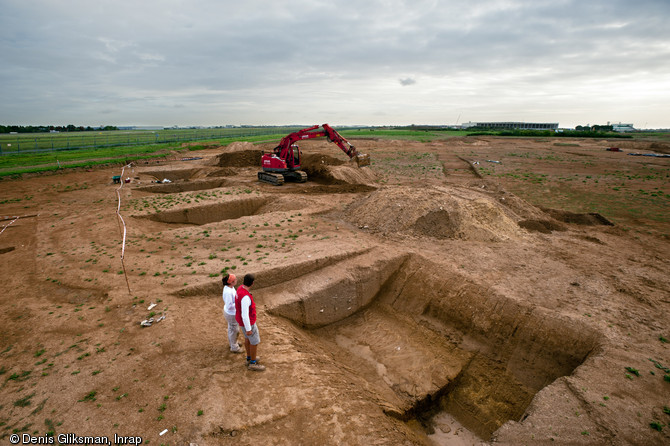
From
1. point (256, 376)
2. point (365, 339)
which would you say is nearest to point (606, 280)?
point (365, 339)

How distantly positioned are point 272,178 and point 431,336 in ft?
61.1

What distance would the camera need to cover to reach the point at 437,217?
14.9 meters

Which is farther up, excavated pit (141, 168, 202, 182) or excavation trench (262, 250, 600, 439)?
excavated pit (141, 168, 202, 182)

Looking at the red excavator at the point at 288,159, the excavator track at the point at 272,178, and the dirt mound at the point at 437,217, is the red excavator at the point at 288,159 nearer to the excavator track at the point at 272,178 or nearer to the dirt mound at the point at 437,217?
the excavator track at the point at 272,178

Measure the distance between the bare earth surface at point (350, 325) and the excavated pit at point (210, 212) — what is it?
216mm

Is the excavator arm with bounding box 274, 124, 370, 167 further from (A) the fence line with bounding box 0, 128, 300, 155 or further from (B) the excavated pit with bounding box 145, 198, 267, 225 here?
(A) the fence line with bounding box 0, 128, 300, 155

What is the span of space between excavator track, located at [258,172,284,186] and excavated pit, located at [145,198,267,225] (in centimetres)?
410

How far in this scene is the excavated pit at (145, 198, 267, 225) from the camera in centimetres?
1797

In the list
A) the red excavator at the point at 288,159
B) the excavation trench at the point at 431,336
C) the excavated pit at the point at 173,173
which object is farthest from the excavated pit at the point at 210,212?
the excavated pit at the point at 173,173

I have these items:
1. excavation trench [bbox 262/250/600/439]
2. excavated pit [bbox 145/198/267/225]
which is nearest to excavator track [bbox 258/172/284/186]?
excavated pit [bbox 145/198/267/225]

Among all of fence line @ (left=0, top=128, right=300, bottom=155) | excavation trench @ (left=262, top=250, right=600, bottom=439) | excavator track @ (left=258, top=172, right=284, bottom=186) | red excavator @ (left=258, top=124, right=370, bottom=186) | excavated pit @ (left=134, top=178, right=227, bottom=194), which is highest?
fence line @ (left=0, top=128, right=300, bottom=155)

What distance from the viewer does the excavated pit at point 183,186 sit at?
24542mm

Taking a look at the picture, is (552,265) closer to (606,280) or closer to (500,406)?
(606,280)

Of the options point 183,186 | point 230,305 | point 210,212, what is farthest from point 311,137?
point 230,305
